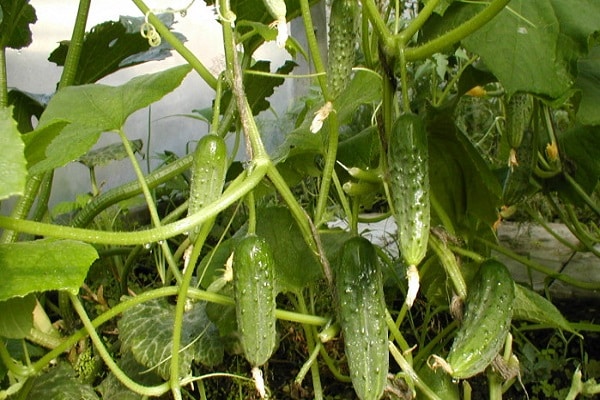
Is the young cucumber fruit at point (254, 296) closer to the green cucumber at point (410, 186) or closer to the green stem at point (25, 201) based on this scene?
the green cucumber at point (410, 186)

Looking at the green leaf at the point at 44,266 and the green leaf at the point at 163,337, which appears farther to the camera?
the green leaf at the point at 163,337

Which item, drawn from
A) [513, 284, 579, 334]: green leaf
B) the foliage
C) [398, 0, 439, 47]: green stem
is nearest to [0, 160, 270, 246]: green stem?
the foliage

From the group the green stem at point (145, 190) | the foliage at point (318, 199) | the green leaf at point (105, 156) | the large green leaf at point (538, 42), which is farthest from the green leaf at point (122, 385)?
the large green leaf at point (538, 42)

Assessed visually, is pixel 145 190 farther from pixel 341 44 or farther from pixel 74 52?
pixel 74 52

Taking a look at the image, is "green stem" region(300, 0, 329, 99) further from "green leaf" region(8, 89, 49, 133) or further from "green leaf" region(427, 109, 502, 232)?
"green leaf" region(8, 89, 49, 133)

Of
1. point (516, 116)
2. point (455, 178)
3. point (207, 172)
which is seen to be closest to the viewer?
point (207, 172)

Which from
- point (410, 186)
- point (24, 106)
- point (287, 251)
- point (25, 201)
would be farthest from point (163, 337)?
point (24, 106)
